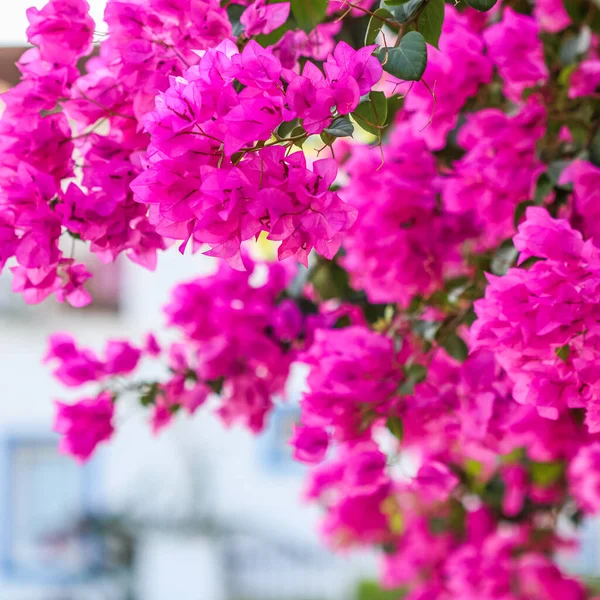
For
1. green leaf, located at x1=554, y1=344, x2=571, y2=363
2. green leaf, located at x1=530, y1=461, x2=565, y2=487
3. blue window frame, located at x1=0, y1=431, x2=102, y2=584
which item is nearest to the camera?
green leaf, located at x1=554, y1=344, x2=571, y2=363

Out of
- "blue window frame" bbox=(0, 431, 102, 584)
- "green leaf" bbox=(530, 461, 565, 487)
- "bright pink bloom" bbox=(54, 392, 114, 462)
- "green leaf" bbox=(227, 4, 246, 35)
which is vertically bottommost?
"blue window frame" bbox=(0, 431, 102, 584)

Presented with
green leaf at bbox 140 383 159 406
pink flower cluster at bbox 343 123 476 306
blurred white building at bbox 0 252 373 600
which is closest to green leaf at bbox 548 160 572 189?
pink flower cluster at bbox 343 123 476 306

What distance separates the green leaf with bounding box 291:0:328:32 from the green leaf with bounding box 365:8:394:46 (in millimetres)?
97

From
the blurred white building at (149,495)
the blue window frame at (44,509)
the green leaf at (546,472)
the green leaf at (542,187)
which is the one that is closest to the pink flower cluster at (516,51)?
the green leaf at (542,187)

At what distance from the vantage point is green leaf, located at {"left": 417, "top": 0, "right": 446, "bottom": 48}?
480 mm

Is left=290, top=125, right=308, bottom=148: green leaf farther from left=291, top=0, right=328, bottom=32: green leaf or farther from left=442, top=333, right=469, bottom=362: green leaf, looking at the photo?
left=442, top=333, right=469, bottom=362: green leaf

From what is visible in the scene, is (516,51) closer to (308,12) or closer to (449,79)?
(449,79)

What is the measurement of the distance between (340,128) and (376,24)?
0.09 m

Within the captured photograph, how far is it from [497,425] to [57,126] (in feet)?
1.27

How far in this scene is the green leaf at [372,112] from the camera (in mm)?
470

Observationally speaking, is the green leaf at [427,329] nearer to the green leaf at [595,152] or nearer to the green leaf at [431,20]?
the green leaf at [595,152]

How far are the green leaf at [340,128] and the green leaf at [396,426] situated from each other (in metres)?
0.31

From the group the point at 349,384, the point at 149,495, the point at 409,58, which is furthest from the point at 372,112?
the point at 149,495

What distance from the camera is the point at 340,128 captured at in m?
0.44
